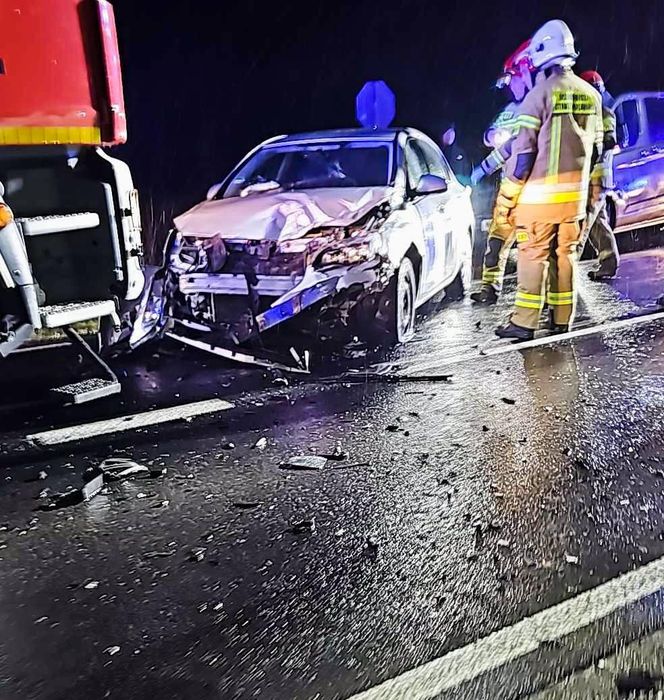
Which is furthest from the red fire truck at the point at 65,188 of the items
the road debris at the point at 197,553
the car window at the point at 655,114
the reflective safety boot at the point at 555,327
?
the car window at the point at 655,114

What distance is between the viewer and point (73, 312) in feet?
13.5

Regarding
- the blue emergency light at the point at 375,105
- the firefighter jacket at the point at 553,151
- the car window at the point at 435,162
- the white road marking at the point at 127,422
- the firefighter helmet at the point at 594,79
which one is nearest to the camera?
the white road marking at the point at 127,422

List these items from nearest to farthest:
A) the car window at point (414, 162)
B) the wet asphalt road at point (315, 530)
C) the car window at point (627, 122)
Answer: the wet asphalt road at point (315, 530), the car window at point (414, 162), the car window at point (627, 122)

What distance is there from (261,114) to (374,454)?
2.20 metres

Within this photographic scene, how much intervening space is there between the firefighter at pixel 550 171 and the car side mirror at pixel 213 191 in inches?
83.8

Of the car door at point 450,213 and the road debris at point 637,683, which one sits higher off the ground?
the car door at point 450,213

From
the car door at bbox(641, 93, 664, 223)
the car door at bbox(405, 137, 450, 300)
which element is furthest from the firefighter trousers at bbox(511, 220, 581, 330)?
the car door at bbox(641, 93, 664, 223)

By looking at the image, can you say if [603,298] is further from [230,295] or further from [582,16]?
[230,295]

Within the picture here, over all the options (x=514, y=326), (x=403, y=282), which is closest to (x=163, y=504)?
(x=403, y=282)

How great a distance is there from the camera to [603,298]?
639 cm

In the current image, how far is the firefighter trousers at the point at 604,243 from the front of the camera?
610 centimetres

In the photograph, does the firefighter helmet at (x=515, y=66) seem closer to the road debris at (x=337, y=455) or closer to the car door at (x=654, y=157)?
the car door at (x=654, y=157)

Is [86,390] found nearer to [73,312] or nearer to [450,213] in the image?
[73,312]

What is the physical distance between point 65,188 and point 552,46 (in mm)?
3537
